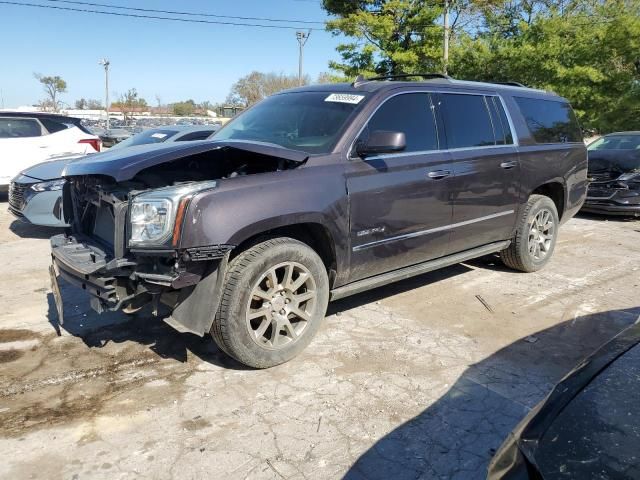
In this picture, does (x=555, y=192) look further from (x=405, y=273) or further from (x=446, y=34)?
(x=446, y=34)

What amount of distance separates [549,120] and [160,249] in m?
4.64

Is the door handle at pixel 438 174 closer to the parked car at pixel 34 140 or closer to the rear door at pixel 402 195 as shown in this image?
the rear door at pixel 402 195

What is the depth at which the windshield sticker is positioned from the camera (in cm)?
409

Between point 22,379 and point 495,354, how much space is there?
3.24 meters

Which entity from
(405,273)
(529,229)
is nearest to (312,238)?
(405,273)

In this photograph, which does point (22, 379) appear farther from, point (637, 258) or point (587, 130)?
point (587, 130)

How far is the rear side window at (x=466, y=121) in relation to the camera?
4574mm

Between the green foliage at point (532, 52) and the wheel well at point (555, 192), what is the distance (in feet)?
50.9

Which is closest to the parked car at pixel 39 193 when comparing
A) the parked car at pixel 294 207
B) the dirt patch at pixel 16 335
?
the dirt patch at pixel 16 335

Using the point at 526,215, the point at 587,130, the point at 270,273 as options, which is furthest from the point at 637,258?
the point at 587,130

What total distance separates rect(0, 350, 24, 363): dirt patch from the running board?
2.29 m

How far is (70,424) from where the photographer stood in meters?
2.93

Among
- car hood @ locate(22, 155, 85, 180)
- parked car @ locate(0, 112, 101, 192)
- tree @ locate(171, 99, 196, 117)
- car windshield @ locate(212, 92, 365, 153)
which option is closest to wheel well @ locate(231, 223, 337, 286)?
car windshield @ locate(212, 92, 365, 153)

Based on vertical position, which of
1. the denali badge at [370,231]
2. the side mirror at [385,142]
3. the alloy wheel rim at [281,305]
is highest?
the side mirror at [385,142]
